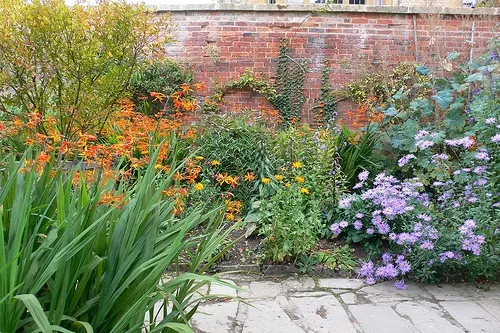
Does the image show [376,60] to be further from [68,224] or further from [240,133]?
[68,224]

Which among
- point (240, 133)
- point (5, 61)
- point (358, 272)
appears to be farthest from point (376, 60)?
point (5, 61)

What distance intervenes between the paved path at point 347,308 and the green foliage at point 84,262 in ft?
3.14

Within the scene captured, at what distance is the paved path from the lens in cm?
272

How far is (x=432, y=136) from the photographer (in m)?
4.84

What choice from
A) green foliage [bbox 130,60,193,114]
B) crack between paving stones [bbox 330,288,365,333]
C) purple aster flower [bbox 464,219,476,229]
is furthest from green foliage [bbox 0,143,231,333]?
green foliage [bbox 130,60,193,114]

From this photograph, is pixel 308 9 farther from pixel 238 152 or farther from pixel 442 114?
pixel 238 152

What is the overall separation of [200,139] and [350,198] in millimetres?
1876

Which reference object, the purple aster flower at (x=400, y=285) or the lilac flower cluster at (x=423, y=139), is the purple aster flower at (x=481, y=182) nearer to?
the lilac flower cluster at (x=423, y=139)

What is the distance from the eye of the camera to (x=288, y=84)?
711 cm

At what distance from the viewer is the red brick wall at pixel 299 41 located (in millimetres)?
7039

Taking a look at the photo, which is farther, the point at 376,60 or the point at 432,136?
the point at 376,60

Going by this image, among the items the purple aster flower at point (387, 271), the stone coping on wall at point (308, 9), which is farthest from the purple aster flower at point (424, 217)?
the stone coping on wall at point (308, 9)

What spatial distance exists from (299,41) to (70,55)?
4.08m

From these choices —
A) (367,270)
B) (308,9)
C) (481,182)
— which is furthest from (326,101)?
(367,270)
